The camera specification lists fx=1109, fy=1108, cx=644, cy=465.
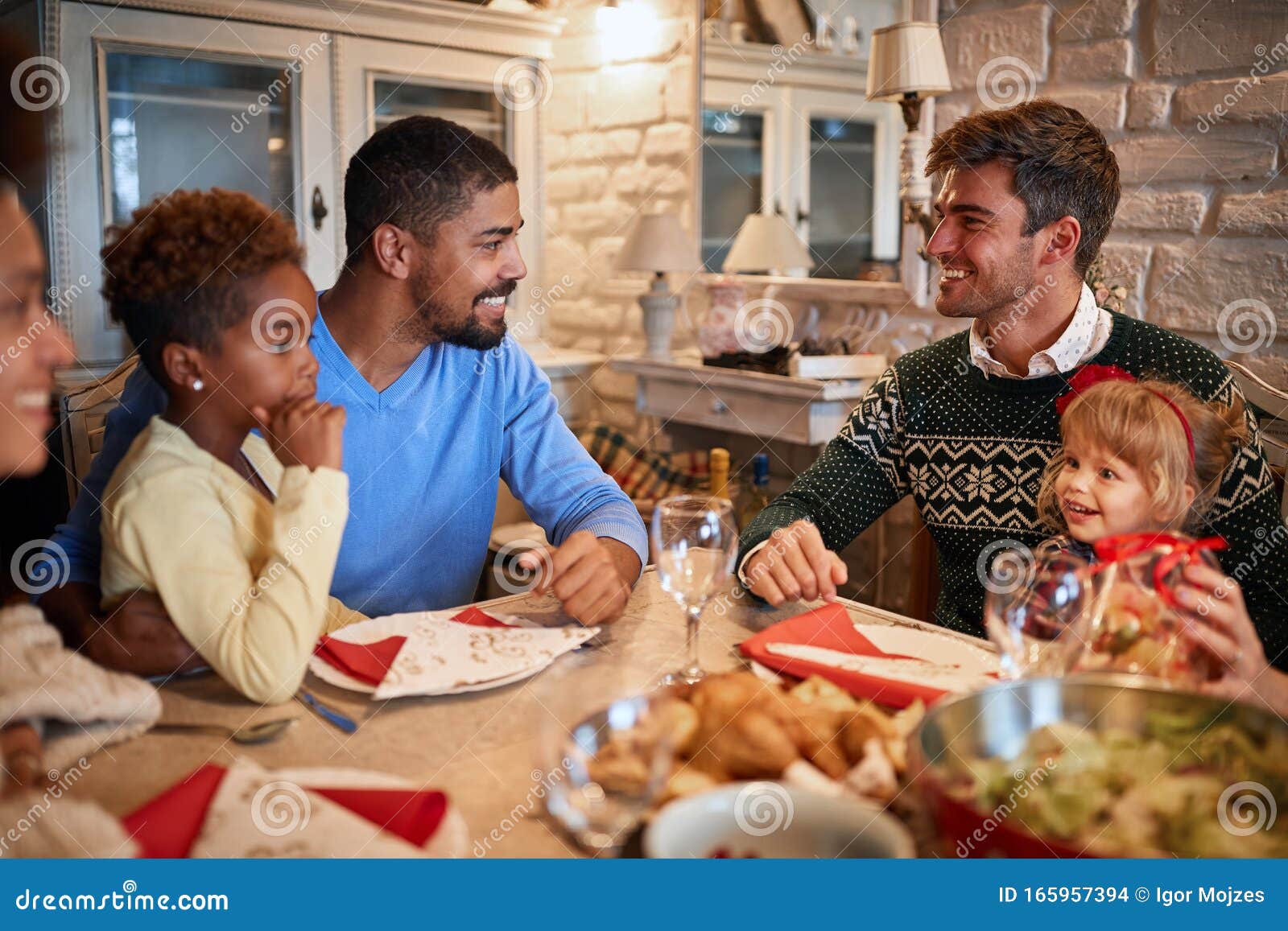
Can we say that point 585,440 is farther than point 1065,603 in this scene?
Yes

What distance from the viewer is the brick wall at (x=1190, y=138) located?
84.9 inches

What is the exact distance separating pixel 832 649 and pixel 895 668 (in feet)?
0.27

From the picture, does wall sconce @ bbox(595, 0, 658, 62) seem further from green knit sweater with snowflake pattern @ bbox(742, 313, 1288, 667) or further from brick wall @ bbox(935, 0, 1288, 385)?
green knit sweater with snowflake pattern @ bbox(742, 313, 1288, 667)

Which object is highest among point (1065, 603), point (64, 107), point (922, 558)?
point (64, 107)

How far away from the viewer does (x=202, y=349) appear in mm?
1030

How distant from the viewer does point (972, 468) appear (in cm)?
175

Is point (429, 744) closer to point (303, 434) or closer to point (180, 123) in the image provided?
point (303, 434)

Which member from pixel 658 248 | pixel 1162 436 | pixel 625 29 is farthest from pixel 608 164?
pixel 1162 436

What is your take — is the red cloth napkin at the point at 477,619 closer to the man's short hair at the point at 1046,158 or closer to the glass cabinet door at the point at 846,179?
the man's short hair at the point at 1046,158

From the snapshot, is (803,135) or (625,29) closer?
(803,135)

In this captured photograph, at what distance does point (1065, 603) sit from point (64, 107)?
2704 mm

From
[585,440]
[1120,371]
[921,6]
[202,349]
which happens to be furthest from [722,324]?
[202,349]

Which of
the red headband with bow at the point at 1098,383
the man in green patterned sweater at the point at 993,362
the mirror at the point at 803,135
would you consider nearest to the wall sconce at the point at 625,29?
the mirror at the point at 803,135

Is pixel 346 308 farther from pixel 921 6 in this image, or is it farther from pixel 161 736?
pixel 921 6
